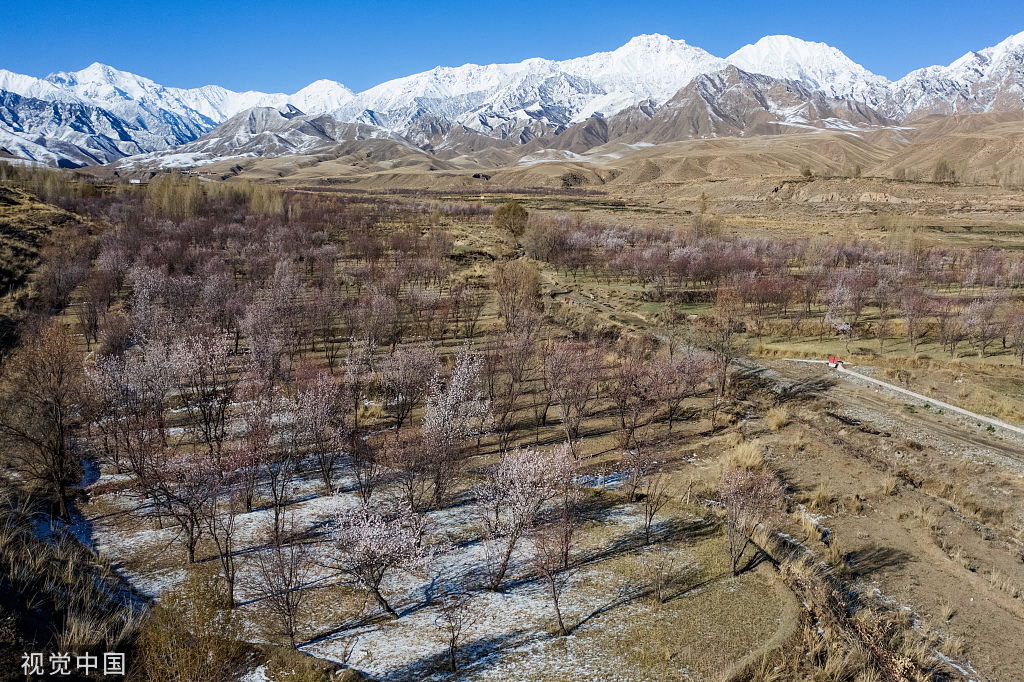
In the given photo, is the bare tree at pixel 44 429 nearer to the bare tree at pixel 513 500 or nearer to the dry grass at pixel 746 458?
the bare tree at pixel 513 500

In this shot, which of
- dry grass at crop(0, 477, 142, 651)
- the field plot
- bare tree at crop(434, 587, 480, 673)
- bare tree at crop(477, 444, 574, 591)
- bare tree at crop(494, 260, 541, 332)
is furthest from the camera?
bare tree at crop(494, 260, 541, 332)

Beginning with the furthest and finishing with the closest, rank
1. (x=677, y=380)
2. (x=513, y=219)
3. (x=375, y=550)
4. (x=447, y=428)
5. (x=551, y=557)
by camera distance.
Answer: (x=513, y=219)
(x=677, y=380)
(x=447, y=428)
(x=551, y=557)
(x=375, y=550)

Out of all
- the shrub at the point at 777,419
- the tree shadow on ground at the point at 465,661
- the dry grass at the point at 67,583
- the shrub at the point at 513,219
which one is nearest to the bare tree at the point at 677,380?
the shrub at the point at 777,419

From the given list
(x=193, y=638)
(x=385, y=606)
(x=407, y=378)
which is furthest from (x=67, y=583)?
(x=407, y=378)

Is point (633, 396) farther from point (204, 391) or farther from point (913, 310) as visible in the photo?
point (913, 310)

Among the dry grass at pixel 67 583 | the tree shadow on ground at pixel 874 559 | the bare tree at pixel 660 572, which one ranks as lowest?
the tree shadow on ground at pixel 874 559

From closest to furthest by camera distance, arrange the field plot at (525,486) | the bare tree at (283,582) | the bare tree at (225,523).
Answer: the bare tree at (283,582), the field plot at (525,486), the bare tree at (225,523)

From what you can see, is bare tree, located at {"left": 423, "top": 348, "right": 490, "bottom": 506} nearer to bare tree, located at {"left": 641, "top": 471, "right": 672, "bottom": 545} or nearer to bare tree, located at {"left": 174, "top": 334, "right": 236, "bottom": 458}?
bare tree, located at {"left": 641, "top": 471, "right": 672, "bottom": 545}

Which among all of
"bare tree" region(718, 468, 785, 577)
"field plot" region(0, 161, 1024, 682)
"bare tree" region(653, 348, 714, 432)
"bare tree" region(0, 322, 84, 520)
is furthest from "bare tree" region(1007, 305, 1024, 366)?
"bare tree" region(0, 322, 84, 520)

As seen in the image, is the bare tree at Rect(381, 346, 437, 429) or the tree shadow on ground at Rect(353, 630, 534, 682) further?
the bare tree at Rect(381, 346, 437, 429)

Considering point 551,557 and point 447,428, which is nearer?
point 551,557

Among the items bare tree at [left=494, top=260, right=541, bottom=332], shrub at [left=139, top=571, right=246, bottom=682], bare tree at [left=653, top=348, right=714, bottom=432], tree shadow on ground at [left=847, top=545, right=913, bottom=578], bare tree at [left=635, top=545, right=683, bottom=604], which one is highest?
bare tree at [left=494, top=260, right=541, bottom=332]
